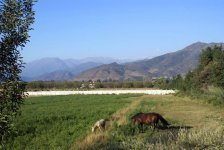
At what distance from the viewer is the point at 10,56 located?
11.6 m

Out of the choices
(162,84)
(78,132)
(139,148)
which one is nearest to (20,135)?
(78,132)

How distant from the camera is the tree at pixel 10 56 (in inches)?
452

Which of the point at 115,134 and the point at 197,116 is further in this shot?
the point at 197,116

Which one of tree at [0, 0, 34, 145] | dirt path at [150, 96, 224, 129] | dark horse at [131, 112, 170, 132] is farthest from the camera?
dirt path at [150, 96, 224, 129]

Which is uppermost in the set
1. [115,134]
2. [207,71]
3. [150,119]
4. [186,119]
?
[207,71]

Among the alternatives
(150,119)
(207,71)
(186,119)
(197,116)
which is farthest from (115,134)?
(207,71)

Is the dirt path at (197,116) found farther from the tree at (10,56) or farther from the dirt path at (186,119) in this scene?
the tree at (10,56)

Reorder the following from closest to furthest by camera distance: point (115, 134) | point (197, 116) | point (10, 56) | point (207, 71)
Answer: point (10, 56) → point (115, 134) → point (197, 116) → point (207, 71)

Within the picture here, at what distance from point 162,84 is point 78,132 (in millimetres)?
80992

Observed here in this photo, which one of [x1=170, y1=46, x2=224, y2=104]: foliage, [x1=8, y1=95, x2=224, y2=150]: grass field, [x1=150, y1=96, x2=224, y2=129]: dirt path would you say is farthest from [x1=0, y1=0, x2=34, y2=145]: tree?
[x1=170, y1=46, x2=224, y2=104]: foliage

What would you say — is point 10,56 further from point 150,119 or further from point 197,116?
point 197,116

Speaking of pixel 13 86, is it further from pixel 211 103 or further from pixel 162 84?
pixel 162 84

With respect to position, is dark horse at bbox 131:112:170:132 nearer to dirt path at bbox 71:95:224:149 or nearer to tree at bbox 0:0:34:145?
dirt path at bbox 71:95:224:149

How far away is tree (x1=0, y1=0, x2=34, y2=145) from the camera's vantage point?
11.5 m
